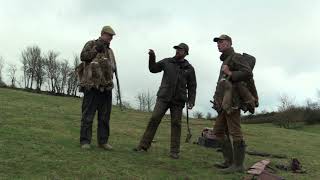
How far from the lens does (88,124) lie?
11117 millimetres

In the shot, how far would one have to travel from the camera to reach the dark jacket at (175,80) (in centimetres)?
1156

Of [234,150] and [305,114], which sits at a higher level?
[305,114]

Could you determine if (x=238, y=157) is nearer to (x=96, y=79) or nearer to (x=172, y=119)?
(x=172, y=119)

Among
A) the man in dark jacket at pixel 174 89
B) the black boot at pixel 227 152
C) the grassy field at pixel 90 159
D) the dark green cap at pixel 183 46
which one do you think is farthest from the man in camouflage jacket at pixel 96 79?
the black boot at pixel 227 152

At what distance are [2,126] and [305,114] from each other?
62673 mm

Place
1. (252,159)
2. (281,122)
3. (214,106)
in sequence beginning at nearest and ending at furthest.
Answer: (214,106), (252,159), (281,122)

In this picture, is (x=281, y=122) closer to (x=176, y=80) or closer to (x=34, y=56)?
(x=34, y=56)

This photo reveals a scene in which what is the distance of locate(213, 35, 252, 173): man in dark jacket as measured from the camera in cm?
1020

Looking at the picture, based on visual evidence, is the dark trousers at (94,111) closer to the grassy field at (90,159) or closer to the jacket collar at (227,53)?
the grassy field at (90,159)

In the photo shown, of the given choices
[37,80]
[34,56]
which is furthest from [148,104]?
[34,56]

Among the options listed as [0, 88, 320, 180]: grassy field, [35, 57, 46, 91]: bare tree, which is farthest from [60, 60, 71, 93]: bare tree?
[0, 88, 320, 180]: grassy field

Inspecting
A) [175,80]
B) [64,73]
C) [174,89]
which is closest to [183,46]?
[175,80]

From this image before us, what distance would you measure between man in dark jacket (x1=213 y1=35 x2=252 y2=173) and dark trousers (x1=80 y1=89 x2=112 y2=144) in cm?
223

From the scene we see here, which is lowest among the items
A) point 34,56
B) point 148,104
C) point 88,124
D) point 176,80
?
point 88,124
